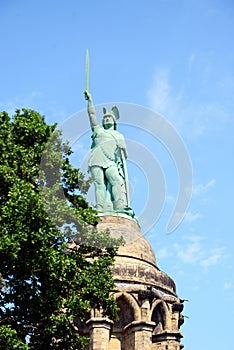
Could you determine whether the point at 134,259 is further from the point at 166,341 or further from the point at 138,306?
the point at 166,341

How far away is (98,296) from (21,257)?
254cm

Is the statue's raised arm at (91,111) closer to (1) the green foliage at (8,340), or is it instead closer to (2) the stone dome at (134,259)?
(2) the stone dome at (134,259)

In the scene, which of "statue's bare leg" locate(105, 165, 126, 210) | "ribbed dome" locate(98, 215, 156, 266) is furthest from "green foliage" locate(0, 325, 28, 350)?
"statue's bare leg" locate(105, 165, 126, 210)

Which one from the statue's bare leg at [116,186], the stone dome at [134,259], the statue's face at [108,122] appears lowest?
the stone dome at [134,259]

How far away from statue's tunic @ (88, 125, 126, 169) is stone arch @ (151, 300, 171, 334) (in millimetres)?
7665

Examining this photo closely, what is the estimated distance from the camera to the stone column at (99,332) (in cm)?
2358

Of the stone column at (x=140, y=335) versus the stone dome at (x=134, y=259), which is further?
the stone dome at (x=134, y=259)

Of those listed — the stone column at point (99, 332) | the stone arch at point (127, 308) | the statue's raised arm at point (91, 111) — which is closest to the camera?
the stone column at point (99, 332)

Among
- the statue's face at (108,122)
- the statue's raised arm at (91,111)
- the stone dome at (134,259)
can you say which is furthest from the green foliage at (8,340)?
the statue's face at (108,122)

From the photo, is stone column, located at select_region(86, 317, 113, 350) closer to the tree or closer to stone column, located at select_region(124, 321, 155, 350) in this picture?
stone column, located at select_region(124, 321, 155, 350)

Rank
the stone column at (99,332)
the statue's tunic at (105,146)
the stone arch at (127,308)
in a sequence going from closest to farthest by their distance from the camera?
the stone column at (99,332) < the stone arch at (127,308) < the statue's tunic at (105,146)

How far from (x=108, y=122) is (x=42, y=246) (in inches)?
651

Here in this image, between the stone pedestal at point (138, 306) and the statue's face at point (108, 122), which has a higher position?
the statue's face at point (108, 122)

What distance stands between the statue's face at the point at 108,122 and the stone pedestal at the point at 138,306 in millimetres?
5908
